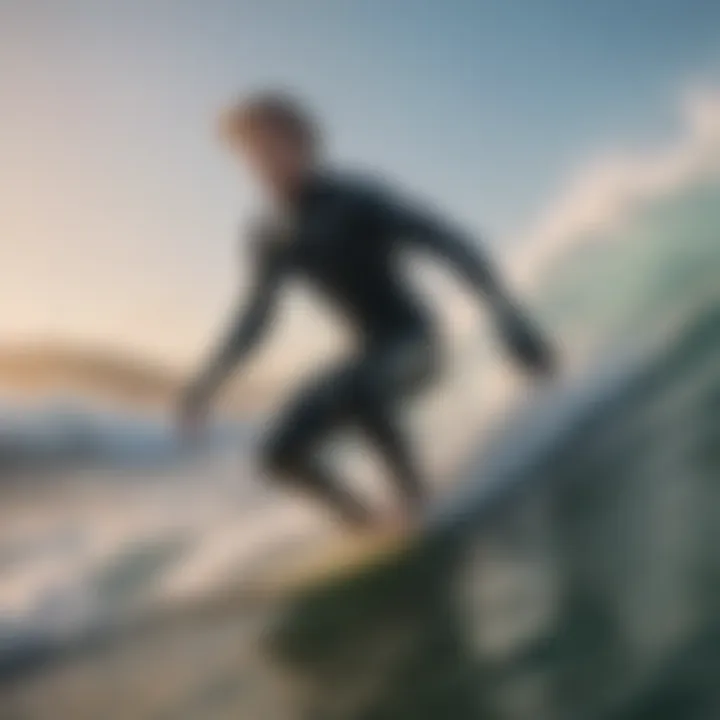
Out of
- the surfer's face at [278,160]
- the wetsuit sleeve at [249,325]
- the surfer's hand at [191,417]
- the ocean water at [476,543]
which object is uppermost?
the surfer's face at [278,160]

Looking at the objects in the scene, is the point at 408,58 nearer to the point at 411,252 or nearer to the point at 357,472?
the point at 411,252

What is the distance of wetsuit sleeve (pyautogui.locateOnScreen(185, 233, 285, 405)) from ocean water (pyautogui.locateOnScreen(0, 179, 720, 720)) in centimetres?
5

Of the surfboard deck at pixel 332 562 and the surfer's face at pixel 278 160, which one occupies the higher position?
the surfer's face at pixel 278 160

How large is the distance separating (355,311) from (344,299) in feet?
0.05

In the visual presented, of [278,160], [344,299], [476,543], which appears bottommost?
[476,543]

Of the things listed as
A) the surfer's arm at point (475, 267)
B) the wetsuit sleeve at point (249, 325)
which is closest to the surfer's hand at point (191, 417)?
the wetsuit sleeve at point (249, 325)

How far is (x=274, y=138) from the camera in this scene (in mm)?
1134

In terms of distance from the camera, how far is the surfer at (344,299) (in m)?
1.07

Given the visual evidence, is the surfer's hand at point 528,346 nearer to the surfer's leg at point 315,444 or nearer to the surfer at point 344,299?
the surfer at point 344,299

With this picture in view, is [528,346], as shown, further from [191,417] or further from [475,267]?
[191,417]

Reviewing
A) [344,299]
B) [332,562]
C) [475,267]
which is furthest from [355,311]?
[332,562]

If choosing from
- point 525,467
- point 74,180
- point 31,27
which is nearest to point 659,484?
point 525,467

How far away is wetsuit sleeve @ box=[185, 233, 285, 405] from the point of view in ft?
3.61

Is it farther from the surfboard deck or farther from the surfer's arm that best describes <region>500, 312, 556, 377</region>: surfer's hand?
the surfboard deck
